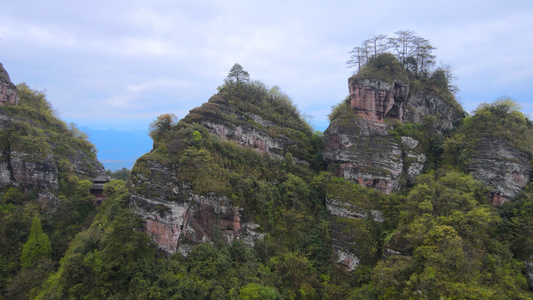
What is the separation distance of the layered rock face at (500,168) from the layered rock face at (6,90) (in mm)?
51878

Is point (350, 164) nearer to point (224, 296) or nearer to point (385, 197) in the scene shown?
point (385, 197)

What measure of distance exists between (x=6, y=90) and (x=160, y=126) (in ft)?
70.2

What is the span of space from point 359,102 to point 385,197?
11.0m

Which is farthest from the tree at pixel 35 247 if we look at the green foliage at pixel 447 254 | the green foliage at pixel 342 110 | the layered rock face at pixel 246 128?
the green foliage at pixel 342 110

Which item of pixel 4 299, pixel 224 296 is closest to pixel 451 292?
pixel 224 296

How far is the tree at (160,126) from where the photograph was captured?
2789cm

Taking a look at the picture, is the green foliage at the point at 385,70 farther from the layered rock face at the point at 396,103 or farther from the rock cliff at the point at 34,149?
the rock cliff at the point at 34,149

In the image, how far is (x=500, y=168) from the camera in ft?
83.9

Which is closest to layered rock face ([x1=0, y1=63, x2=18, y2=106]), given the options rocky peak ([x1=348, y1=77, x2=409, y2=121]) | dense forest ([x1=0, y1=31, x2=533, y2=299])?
dense forest ([x1=0, y1=31, x2=533, y2=299])

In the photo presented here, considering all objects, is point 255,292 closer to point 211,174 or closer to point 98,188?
point 211,174

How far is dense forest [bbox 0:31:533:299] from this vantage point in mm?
19172

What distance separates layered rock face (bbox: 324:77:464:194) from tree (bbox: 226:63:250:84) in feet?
41.0

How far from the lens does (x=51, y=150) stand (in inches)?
1273

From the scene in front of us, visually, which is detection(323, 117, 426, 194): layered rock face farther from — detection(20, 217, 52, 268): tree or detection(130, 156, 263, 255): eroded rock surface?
detection(20, 217, 52, 268): tree
